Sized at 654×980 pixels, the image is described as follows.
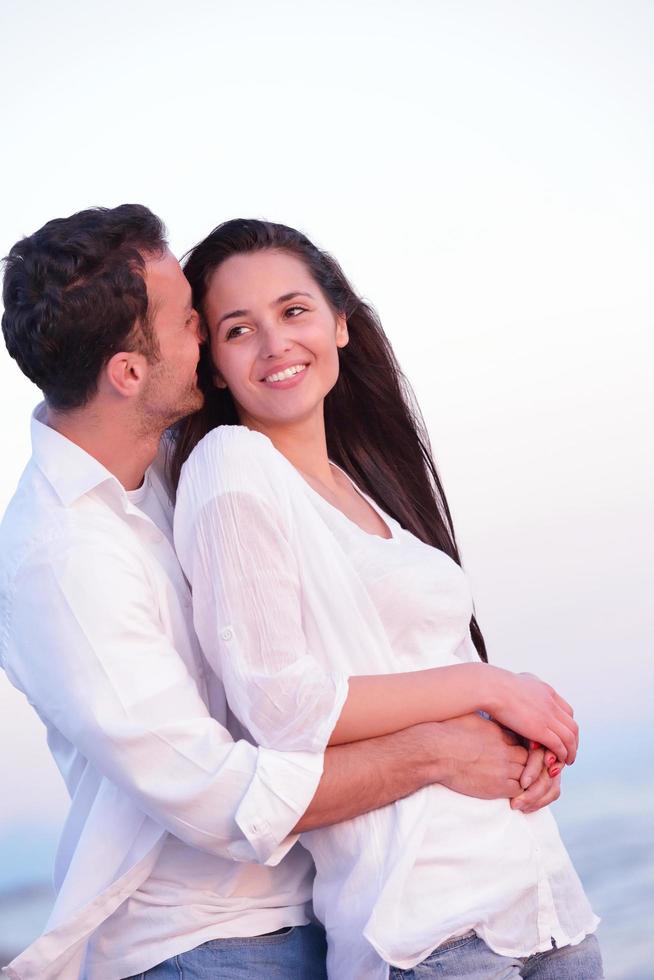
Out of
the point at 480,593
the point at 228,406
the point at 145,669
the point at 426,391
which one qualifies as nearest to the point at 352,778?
the point at 145,669

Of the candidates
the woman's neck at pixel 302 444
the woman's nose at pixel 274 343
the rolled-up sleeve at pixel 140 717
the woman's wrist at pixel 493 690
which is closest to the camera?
the rolled-up sleeve at pixel 140 717

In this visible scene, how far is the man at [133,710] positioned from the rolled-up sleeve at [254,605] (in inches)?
2.3

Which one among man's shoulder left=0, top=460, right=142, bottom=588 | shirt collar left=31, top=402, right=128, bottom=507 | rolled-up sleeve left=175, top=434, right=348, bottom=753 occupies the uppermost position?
shirt collar left=31, top=402, right=128, bottom=507

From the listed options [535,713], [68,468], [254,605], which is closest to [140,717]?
[254,605]

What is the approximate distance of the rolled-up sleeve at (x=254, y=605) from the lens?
6.54 ft

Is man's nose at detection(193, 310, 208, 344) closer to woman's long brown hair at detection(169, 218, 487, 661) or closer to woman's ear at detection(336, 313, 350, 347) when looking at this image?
woman's long brown hair at detection(169, 218, 487, 661)

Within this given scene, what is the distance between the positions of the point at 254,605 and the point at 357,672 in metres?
0.23

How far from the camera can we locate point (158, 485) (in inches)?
99.0

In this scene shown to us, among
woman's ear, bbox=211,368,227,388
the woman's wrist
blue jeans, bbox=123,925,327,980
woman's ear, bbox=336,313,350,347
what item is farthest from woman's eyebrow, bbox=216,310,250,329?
blue jeans, bbox=123,925,327,980

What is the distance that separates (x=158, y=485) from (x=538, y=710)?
88 centimetres

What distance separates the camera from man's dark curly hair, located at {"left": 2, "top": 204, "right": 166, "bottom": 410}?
2307 millimetres

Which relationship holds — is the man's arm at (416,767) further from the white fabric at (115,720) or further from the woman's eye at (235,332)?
the woman's eye at (235,332)

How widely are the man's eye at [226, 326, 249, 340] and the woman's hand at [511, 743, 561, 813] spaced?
3.29ft

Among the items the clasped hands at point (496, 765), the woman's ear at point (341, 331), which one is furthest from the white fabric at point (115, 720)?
the woman's ear at point (341, 331)
